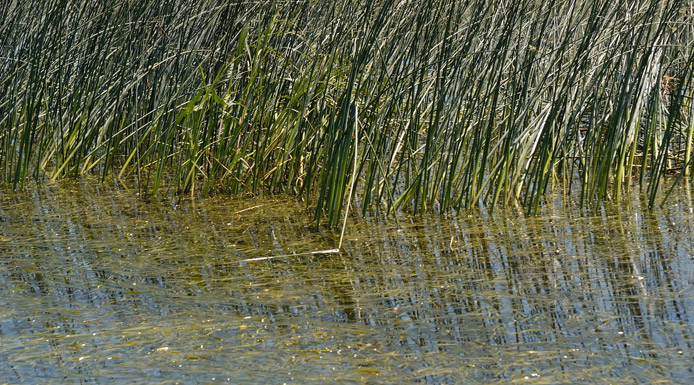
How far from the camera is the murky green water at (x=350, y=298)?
2.00m

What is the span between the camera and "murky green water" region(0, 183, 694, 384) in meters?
2.00

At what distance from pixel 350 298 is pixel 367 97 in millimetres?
1133

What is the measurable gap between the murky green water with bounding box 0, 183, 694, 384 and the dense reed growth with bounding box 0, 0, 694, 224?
0.76 ft

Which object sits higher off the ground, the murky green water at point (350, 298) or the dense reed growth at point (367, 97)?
the dense reed growth at point (367, 97)

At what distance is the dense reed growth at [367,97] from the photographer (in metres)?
3.33

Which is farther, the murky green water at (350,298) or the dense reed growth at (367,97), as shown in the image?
the dense reed growth at (367,97)

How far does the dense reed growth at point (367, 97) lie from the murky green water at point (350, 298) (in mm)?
233

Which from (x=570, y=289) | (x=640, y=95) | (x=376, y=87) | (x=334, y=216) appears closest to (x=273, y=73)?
(x=376, y=87)

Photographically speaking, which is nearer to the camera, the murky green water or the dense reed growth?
the murky green water

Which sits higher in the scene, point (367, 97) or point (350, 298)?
point (367, 97)

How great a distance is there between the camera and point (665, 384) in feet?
5.96

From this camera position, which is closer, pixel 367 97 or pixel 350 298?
pixel 350 298

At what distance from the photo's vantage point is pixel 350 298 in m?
2.54

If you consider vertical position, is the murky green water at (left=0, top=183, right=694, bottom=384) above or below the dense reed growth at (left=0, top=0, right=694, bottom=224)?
below
